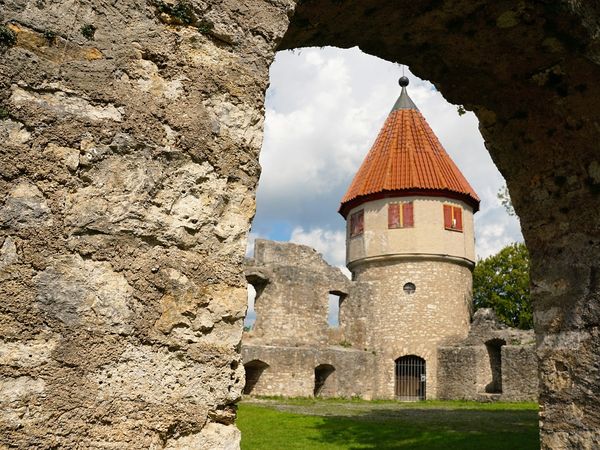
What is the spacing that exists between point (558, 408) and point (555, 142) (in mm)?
2074

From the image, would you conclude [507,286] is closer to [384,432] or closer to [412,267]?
[412,267]

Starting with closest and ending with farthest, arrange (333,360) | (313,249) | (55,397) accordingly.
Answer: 1. (55,397)
2. (333,360)
3. (313,249)

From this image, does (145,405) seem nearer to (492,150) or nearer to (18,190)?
(18,190)

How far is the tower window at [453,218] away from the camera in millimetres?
23641

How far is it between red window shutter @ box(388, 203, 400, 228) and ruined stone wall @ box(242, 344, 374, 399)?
204 inches

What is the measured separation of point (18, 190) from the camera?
1.98 meters

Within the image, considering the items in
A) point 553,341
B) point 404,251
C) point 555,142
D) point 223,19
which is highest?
point 404,251

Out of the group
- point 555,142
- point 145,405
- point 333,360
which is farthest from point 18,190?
point 333,360

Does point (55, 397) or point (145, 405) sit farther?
point (145, 405)

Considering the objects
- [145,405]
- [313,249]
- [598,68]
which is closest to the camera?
[145,405]

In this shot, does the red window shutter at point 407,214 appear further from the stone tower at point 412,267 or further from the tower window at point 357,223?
the tower window at point 357,223

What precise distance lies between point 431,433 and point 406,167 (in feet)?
49.2

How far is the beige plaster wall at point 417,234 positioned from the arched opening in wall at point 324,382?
4.79m

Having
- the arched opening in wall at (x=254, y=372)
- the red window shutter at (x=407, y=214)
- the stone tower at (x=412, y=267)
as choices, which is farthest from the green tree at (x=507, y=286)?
the arched opening in wall at (x=254, y=372)
